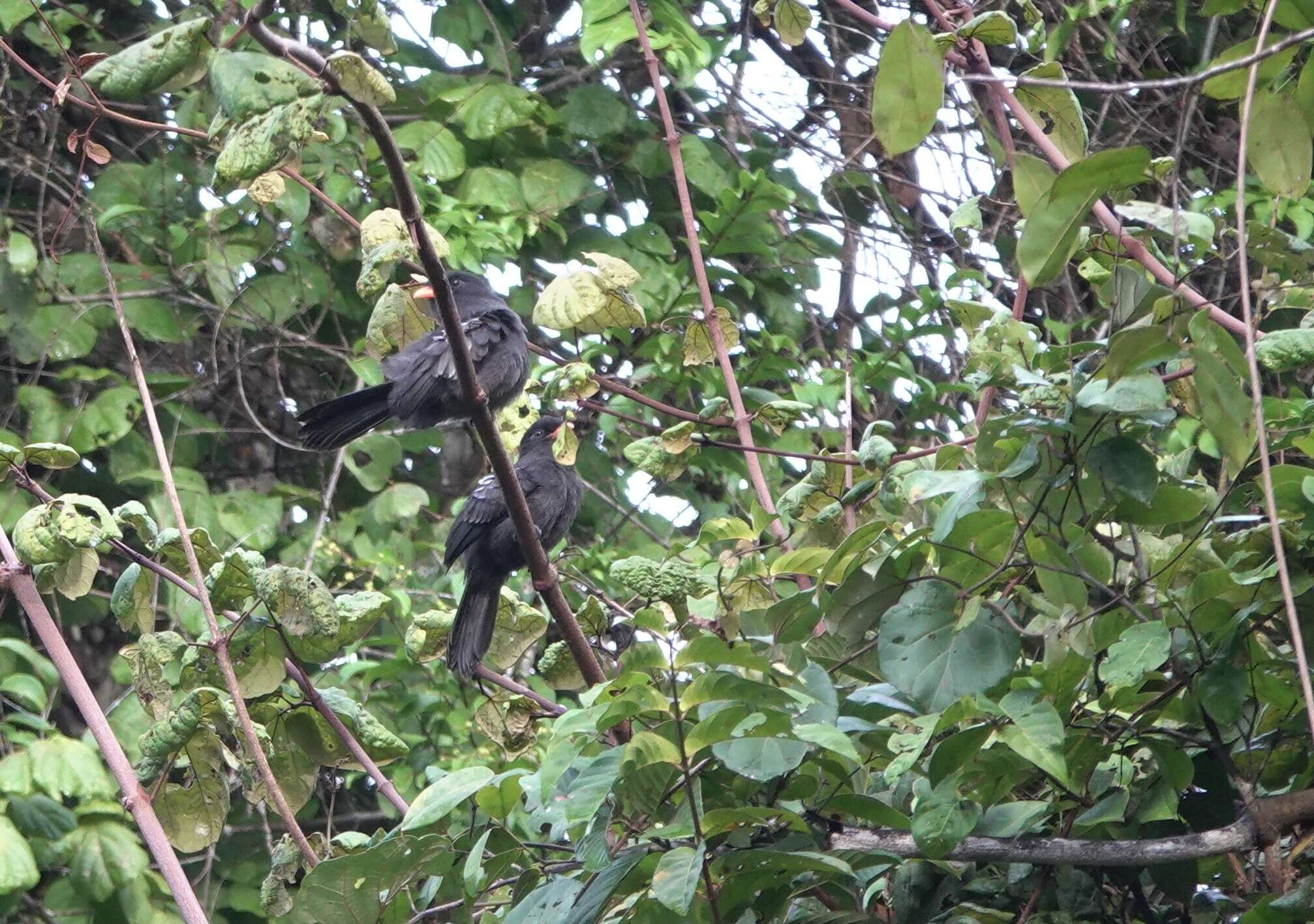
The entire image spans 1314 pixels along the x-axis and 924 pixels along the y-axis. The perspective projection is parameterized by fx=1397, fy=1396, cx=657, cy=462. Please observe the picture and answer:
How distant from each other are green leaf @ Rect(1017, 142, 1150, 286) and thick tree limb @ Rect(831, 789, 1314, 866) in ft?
2.05

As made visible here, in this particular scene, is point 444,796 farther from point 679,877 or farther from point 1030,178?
point 1030,178

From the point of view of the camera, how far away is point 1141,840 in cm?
154

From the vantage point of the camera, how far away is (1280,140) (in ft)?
5.02

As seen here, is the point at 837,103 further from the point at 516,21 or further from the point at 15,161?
the point at 15,161

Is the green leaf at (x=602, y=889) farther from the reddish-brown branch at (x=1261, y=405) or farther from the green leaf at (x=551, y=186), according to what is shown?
the green leaf at (x=551, y=186)

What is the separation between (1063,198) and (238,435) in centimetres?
506

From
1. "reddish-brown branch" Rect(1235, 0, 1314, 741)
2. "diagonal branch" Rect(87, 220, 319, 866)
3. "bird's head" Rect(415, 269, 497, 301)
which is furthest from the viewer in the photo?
"bird's head" Rect(415, 269, 497, 301)

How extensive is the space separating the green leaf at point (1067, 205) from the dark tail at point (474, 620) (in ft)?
5.26

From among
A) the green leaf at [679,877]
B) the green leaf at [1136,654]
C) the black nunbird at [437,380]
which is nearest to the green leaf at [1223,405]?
the green leaf at [1136,654]

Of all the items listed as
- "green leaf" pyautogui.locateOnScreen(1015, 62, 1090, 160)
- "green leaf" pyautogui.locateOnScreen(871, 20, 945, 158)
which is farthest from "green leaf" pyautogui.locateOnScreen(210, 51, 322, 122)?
"green leaf" pyautogui.locateOnScreen(1015, 62, 1090, 160)

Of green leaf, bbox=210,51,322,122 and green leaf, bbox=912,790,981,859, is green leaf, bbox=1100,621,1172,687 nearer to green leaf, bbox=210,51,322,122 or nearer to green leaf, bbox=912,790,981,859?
green leaf, bbox=912,790,981,859

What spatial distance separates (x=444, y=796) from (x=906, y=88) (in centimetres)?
94

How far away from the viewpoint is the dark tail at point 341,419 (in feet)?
13.6

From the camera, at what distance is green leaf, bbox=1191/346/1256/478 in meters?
1.35
